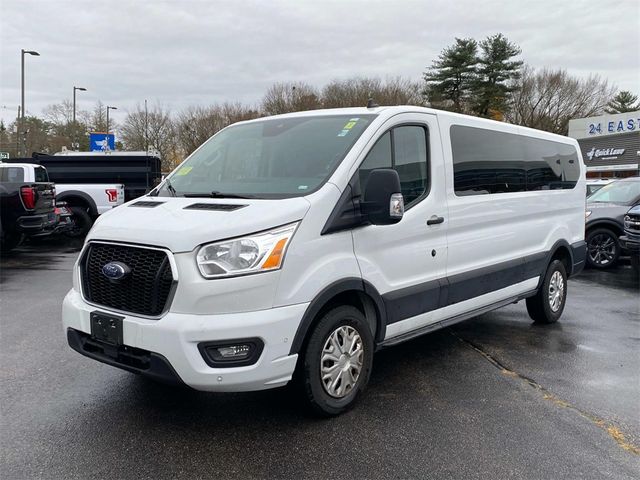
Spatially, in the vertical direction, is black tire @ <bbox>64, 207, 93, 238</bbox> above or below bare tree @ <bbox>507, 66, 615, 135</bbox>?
below

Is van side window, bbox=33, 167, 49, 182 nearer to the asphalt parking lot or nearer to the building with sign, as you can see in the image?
the asphalt parking lot

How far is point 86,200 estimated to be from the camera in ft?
48.1

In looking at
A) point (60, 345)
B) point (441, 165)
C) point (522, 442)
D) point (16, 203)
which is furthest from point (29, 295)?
point (522, 442)

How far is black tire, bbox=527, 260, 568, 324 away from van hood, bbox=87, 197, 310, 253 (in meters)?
3.93

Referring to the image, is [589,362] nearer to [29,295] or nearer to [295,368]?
A: [295,368]

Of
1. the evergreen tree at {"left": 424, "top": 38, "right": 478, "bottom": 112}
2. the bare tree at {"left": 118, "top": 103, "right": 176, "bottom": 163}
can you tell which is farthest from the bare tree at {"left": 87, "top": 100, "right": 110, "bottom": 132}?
the evergreen tree at {"left": 424, "top": 38, "right": 478, "bottom": 112}

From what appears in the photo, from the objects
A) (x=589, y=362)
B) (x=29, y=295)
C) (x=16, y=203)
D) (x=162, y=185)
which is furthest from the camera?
(x=16, y=203)

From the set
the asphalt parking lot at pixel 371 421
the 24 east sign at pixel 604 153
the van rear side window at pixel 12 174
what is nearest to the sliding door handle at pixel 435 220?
the asphalt parking lot at pixel 371 421

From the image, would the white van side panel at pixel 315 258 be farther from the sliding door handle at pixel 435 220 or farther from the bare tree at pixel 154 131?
the bare tree at pixel 154 131

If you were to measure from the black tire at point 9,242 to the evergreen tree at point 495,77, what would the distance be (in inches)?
1543

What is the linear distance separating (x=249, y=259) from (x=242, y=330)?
404 mm

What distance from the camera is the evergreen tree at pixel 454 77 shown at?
145 feet

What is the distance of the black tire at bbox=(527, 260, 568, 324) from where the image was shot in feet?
20.3

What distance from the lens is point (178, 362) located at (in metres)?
→ 3.05
